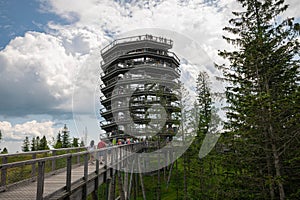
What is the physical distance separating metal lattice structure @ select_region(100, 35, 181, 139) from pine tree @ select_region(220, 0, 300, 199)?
59.4ft

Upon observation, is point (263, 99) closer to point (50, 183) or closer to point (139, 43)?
point (50, 183)

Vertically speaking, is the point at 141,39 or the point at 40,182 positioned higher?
the point at 141,39

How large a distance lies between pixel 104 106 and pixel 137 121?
1018cm

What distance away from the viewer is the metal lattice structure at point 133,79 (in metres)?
35.3

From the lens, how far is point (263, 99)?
9953 millimetres

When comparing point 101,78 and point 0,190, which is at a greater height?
point 101,78

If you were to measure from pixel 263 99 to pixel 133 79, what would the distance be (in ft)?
92.5

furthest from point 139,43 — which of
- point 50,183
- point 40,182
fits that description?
point 40,182

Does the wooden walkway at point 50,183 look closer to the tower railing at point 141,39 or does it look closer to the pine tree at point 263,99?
the pine tree at point 263,99

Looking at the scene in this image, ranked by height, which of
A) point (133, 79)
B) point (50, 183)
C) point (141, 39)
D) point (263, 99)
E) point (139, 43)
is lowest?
point (50, 183)

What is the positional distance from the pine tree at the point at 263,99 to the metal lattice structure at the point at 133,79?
59.4 feet

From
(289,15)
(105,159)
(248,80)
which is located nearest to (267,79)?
(248,80)

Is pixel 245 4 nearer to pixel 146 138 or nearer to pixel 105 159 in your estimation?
pixel 105 159

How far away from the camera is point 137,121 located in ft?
111
